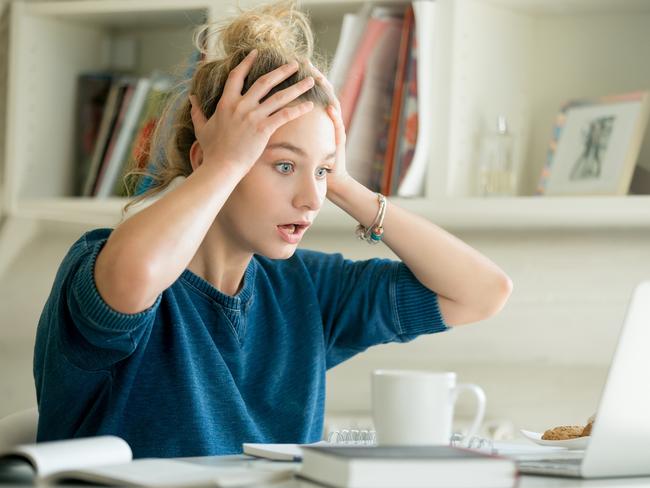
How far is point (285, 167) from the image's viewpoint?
1.37 meters

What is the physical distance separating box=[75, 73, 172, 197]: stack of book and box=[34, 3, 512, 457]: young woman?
832mm

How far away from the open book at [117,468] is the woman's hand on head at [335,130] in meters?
0.61

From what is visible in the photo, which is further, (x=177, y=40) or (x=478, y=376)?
(x=177, y=40)

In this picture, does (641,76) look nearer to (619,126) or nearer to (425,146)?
(619,126)

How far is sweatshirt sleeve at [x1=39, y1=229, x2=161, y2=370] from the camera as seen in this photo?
115cm

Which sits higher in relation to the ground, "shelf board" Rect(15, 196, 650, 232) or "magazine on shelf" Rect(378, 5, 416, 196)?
"magazine on shelf" Rect(378, 5, 416, 196)

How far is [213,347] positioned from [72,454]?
53cm

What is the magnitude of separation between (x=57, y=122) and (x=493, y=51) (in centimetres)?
109

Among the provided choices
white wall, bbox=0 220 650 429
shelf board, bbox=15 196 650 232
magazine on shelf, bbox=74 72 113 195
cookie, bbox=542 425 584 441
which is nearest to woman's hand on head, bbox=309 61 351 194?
cookie, bbox=542 425 584 441

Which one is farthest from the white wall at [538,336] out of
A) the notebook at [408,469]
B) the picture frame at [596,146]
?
the notebook at [408,469]

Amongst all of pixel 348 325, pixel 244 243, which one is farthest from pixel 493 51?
pixel 244 243

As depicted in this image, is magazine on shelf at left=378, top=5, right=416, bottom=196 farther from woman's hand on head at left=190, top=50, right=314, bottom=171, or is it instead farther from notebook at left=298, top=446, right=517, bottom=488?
notebook at left=298, top=446, right=517, bottom=488

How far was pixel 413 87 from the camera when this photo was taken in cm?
214

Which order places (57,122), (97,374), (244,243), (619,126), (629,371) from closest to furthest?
(629,371) → (97,374) → (244,243) → (619,126) → (57,122)
